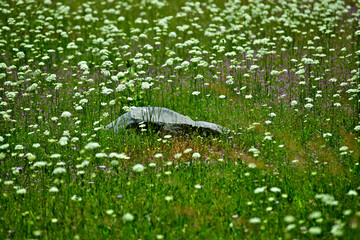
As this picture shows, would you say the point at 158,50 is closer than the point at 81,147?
No

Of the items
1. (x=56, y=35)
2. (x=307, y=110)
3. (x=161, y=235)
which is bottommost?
(x=56, y=35)

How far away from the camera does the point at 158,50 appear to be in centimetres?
1170

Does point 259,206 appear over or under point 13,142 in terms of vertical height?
over

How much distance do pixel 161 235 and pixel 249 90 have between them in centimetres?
536

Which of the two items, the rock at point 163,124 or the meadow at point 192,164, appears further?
the rock at point 163,124

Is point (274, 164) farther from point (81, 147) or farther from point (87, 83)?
point (87, 83)

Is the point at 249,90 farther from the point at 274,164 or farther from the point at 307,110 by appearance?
the point at 274,164

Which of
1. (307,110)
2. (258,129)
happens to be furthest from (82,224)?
(307,110)

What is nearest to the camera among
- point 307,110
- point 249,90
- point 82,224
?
point 82,224

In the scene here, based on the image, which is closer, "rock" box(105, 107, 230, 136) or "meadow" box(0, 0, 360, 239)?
"meadow" box(0, 0, 360, 239)

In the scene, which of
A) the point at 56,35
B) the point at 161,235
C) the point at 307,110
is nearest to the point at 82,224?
the point at 161,235

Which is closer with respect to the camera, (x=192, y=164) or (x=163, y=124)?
(x=192, y=164)

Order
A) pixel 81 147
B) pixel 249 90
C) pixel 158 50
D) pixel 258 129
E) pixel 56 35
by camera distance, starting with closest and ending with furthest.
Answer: pixel 81 147 < pixel 258 129 < pixel 249 90 < pixel 158 50 < pixel 56 35

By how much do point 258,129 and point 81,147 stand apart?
3347 millimetres
